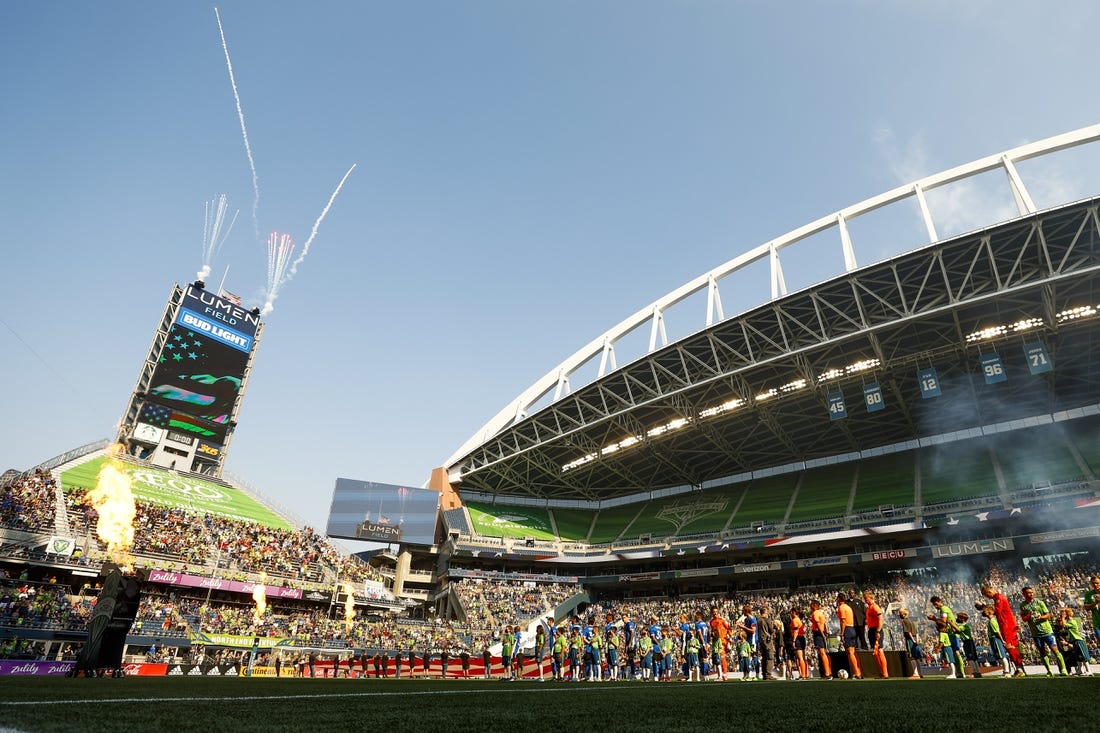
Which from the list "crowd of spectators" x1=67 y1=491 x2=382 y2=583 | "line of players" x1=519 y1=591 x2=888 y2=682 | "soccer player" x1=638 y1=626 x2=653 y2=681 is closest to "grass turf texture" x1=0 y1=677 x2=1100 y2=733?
"line of players" x1=519 y1=591 x2=888 y2=682

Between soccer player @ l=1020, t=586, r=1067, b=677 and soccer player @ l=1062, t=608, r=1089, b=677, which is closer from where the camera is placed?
soccer player @ l=1062, t=608, r=1089, b=677

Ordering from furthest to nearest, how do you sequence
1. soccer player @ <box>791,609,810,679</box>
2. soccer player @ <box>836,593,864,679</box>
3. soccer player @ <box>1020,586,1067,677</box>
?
1. soccer player @ <box>791,609,810,679</box>
2. soccer player @ <box>836,593,864,679</box>
3. soccer player @ <box>1020,586,1067,677</box>

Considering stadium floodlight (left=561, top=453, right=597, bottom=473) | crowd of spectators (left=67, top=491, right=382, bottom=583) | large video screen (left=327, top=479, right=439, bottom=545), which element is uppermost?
stadium floodlight (left=561, top=453, right=597, bottom=473)

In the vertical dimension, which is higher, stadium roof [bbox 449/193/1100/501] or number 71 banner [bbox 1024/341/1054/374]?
stadium roof [bbox 449/193/1100/501]

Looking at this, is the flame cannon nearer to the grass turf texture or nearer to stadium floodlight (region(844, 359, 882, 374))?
the grass turf texture

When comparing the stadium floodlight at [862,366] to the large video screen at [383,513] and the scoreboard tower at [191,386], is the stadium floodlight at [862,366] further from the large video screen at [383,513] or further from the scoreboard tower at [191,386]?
the scoreboard tower at [191,386]

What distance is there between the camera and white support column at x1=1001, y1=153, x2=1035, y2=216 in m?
23.3

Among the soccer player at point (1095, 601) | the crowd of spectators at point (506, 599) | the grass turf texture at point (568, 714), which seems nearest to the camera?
the grass turf texture at point (568, 714)

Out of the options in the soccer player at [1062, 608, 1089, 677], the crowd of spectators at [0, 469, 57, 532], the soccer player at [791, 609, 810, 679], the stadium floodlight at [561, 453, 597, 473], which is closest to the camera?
the soccer player at [1062, 608, 1089, 677]

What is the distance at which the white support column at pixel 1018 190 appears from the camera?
76.3 feet

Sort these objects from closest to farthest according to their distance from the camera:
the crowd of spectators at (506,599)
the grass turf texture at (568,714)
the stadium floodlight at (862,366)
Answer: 1. the grass turf texture at (568,714)
2. the stadium floodlight at (862,366)
3. the crowd of spectators at (506,599)

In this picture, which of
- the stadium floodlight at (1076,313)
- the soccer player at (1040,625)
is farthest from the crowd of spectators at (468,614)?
the stadium floodlight at (1076,313)

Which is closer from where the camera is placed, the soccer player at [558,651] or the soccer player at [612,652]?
the soccer player at [612,652]

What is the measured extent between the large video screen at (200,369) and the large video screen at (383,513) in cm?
1147
